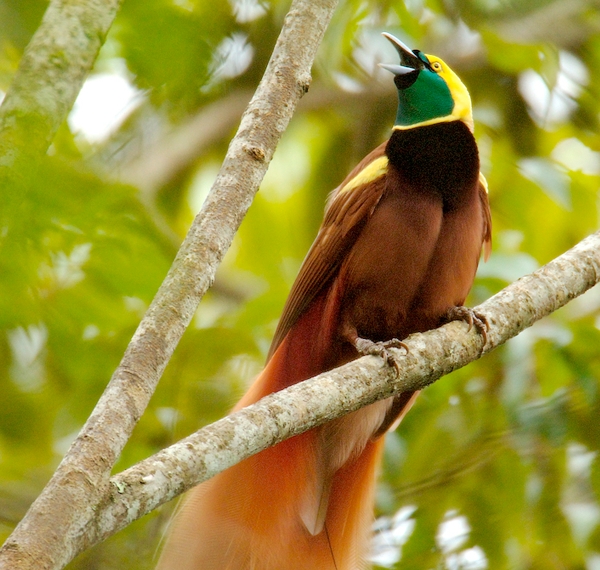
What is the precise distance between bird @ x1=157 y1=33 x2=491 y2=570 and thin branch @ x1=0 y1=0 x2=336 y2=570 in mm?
688

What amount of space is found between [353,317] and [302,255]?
1.79m

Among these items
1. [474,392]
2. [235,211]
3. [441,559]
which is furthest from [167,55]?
[474,392]

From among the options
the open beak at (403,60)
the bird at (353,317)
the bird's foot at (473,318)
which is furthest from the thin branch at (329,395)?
the open beak at (403,60)

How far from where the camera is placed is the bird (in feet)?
9.77

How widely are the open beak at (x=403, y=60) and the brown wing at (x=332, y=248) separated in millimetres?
421

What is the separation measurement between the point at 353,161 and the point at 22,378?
7.63ft

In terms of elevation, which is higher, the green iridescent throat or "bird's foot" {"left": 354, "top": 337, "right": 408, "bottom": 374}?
the green iridescent throat

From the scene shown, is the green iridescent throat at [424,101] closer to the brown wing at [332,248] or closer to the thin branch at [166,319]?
the brown wing at [332,248]

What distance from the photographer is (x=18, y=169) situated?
175 centimetres

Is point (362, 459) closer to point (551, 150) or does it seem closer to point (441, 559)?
point (441, 559)

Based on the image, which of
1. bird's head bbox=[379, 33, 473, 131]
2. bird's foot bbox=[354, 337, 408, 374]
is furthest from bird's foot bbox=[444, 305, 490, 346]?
bird's head bbox=[379, 33, 473, 131]

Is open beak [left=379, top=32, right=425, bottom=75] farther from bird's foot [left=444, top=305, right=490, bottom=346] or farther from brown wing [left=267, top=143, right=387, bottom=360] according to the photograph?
bird's foot [left=444, top=305, right=490, bottom=346]

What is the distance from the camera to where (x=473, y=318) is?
2.78 meters

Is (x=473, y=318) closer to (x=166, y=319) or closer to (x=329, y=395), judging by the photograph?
(x=329, y=395)
